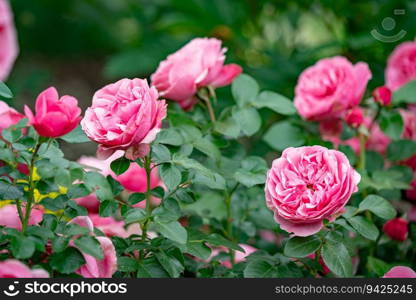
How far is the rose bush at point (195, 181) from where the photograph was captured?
0.80 metres

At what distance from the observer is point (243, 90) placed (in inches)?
43.1

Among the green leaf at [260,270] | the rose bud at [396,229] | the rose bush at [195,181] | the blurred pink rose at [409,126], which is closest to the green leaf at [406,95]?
the rose bush at [195,181]

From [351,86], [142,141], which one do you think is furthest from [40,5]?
[142,141]

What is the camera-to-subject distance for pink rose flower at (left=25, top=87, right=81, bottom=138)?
748 millimetres

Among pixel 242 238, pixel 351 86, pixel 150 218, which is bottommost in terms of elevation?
pixel 242 238

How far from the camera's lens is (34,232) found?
0.77 metres

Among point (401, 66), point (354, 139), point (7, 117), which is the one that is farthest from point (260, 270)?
point (401, 66)

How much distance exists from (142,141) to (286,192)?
19cm

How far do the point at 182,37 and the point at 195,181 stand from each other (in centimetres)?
178

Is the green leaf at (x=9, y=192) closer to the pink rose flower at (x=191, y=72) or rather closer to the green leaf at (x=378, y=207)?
the pink rose flower at (x=191, y=72)

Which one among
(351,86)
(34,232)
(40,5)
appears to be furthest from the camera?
(40,5)

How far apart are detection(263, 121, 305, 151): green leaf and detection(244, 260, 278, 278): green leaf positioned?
348 millimetres

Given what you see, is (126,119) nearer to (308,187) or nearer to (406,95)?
(308,187)

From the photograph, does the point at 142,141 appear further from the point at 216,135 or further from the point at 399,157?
the point at 399,157
